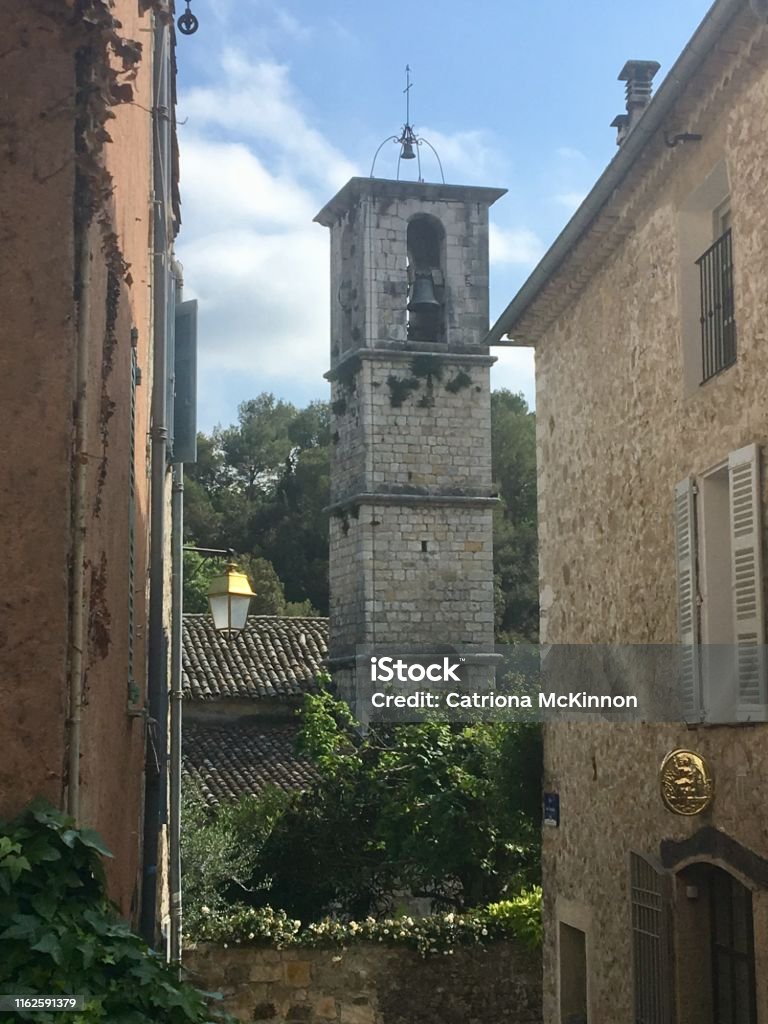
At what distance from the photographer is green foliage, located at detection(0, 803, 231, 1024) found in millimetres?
4289

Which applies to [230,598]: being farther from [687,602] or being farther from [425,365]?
[425,365]

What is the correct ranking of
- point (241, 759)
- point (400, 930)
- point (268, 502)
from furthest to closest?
point (268, 502) → point (241, 759) → point (400, 930)

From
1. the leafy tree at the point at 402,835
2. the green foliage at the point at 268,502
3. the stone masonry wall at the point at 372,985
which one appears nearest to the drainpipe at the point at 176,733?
the stone masonry wall at the point at 372,985

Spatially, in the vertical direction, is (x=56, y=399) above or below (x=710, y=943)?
above

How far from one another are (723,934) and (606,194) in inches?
191

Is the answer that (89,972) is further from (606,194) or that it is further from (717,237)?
(606,194)

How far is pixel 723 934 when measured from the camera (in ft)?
28.1

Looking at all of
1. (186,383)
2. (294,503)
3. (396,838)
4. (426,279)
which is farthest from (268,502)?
(186,383)

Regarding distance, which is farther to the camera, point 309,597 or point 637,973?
point 309,597

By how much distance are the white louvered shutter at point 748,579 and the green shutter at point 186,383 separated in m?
5.25

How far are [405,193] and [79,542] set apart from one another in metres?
26.1

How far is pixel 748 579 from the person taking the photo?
7.90 m

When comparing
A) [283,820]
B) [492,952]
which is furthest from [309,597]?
[492,952]

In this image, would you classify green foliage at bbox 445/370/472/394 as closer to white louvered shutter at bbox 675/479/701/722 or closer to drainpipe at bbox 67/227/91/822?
white louvered shutter at bbox 675/479/701/722
